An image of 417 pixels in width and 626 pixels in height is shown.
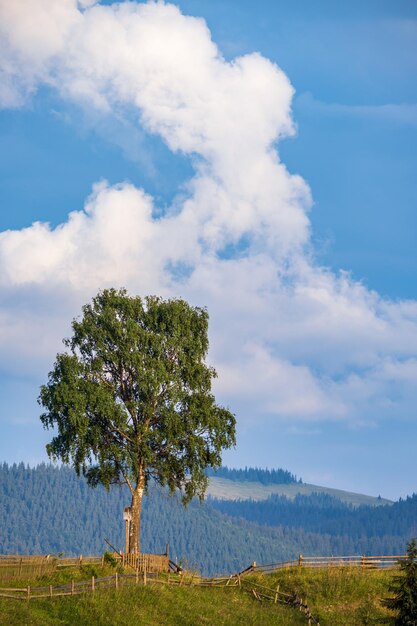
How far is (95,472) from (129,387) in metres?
7.53

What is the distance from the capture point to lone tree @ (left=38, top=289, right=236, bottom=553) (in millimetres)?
73812

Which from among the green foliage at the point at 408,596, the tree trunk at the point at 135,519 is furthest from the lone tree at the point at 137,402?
the green foliage at the point at 408,596

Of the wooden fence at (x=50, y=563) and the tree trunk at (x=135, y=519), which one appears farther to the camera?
the tree trunk at (x=135, y=519)

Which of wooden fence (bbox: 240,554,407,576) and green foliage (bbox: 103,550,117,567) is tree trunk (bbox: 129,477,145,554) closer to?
green foliage (bbox: 103,550,117,567)

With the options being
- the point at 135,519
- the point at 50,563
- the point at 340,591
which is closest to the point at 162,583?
the point at 50,563

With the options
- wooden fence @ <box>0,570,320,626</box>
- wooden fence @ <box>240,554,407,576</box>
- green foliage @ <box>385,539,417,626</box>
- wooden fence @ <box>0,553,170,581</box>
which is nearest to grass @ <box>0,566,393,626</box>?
wooden fence @ <box>0,570,320,626</box>

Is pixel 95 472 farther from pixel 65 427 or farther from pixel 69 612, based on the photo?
pixel 69 612

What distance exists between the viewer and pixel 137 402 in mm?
75125

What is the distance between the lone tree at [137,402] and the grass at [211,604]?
9.60 meters

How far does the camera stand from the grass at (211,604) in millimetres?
57409

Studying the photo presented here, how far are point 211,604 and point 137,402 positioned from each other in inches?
710

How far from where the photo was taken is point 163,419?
7556 centimetres

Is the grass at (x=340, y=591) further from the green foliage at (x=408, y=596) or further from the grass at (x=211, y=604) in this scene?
the green foliage at (x=408, y=596)

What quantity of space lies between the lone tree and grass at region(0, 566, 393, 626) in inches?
378
